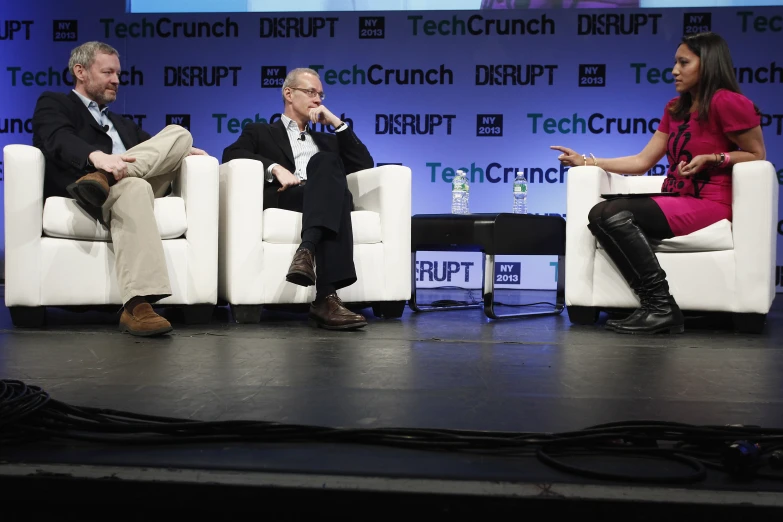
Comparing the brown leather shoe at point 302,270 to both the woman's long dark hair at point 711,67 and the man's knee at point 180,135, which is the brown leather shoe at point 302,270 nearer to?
the man's knee at point 180,135

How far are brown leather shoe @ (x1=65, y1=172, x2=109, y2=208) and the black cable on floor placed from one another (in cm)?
138

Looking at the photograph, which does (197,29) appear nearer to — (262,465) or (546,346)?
(546,346)

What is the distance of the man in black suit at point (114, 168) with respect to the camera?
8.06 ft

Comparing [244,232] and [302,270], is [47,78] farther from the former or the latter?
[302,270]

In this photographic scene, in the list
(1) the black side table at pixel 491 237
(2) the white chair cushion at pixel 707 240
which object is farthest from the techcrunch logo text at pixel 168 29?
(2) the white chair cushion at pixel 707 240

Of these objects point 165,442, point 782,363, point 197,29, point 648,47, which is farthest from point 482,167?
point 165,442

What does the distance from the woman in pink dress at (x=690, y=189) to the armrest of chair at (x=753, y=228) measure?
0.05 metres

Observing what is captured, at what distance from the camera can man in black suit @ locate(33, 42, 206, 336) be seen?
246 cm

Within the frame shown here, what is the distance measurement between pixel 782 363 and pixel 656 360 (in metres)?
0.32

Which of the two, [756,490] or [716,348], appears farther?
[716,348]

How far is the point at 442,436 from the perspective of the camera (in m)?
1.10

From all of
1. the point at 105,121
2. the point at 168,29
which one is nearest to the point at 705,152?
the point at 105,121

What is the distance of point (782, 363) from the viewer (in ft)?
6.60

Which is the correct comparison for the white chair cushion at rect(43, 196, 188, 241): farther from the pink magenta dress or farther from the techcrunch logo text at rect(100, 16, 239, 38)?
the techcrunch logo text at rect(100, 16, 239, 38)
